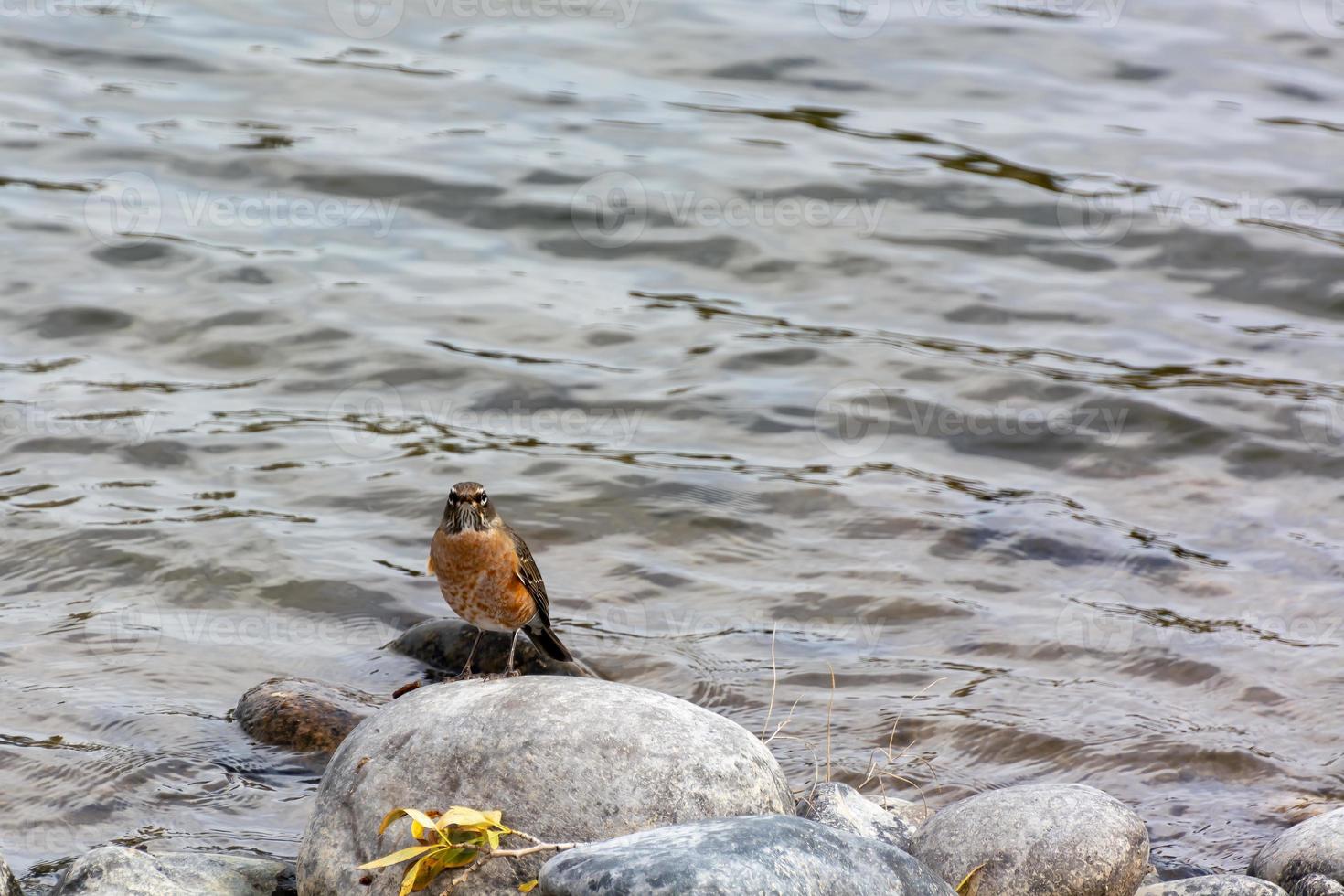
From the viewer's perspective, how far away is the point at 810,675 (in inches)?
326

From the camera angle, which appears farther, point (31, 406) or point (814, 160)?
point (814, 160)

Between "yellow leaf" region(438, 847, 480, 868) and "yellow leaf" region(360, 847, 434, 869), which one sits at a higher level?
"yellow leaf" region(360, 847, 434, 869)

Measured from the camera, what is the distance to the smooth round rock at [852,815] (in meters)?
5.84

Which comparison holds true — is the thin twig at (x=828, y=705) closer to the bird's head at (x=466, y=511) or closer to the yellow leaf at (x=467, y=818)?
the bird's head at (x=466, y=511)

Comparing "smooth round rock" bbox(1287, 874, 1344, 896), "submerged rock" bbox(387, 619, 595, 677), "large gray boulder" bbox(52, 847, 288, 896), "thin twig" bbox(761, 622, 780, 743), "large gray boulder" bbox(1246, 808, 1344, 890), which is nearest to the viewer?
"large gray boulder" bbox(52, 847, 288, 896)

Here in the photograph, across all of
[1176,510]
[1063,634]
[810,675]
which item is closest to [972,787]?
[810,675]

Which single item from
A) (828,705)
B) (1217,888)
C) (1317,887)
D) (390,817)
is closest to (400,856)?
(390,817)

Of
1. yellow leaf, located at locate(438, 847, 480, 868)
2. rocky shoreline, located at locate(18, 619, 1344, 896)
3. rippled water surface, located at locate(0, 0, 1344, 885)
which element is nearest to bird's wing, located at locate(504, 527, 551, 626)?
rocky shoreline, located at locate(18, 619, 1344, 896)

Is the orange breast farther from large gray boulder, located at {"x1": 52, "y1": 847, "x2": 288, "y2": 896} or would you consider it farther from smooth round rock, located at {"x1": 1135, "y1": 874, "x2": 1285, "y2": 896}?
smooth round rock, located at {"x1": 1135, "y1": 874, "x2": 1285, "y2": 896}

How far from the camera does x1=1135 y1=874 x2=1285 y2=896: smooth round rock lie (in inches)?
210

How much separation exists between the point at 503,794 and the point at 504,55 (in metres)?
14.5

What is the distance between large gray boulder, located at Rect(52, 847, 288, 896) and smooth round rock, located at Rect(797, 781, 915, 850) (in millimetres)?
2101

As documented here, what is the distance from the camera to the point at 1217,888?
213 inches

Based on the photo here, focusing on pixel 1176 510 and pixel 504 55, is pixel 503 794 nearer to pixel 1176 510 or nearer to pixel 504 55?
pixel 1176 510
